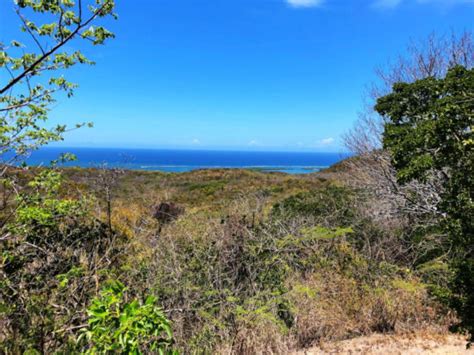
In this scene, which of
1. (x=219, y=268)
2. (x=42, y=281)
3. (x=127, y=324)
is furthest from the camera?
(x=219, y=268)

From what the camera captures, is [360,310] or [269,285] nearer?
[269,285]

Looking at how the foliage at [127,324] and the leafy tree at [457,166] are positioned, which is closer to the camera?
the foliage at [127,324]

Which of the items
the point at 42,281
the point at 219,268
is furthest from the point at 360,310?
the point at 42,281

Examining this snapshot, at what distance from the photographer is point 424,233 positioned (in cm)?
937

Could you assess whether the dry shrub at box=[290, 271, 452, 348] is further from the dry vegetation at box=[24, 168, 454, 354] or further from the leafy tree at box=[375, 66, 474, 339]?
the leafy tree at box=[375, 66, 474, 339]

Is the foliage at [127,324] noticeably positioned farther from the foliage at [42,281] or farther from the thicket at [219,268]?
the foliage at [42,281]

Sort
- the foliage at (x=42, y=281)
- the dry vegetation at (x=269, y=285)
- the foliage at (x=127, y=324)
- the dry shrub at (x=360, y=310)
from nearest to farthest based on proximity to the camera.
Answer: the foliage at (x=127, y=324), the foliage at (x=42, y=281), the dry vegetation at (x=269, y=285), the dry shrub at (x=360, y=310)

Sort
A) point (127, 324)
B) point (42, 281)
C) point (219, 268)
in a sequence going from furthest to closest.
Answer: point (219, 268), point (42, 281), point (127, 324)

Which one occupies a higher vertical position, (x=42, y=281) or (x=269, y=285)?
(x=42, y=281)

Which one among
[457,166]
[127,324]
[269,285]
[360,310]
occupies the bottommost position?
[360,310]

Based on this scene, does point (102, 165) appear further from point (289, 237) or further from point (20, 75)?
point (20, 75)

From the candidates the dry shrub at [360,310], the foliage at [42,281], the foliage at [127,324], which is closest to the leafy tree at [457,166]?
the dry shrub at [360,310]

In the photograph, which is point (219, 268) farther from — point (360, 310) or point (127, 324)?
point (127, 324)

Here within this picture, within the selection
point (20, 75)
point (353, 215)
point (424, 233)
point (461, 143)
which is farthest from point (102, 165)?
point (424, 233)
